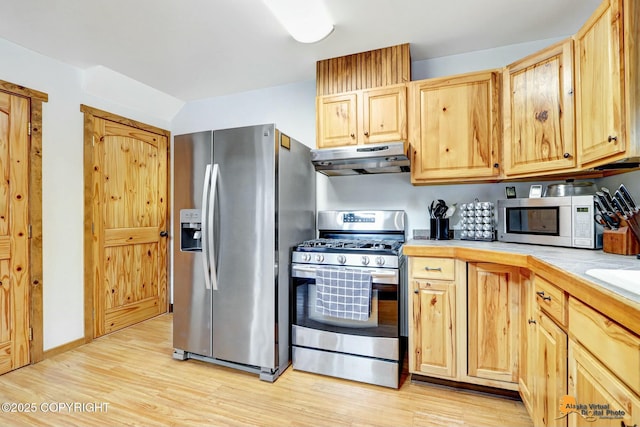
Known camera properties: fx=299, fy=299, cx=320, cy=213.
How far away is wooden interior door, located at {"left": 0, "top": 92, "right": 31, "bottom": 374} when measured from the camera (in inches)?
87.0

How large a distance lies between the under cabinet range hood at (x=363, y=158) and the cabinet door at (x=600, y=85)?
3.29 feet

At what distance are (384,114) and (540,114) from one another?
1.02m

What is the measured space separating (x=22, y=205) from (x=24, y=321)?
903 mm

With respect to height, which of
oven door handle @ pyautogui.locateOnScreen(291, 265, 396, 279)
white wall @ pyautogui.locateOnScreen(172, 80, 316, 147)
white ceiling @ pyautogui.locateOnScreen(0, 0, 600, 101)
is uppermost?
white ceiling @ pyautogui.locateOnScreen(0, 0, 600, 101)

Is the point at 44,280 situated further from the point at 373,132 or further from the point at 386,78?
the point at 386,78

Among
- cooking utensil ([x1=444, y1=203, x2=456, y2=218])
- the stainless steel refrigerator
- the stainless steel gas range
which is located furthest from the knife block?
the stainless steel refrigerator

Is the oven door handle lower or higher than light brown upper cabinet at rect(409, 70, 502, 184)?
lower

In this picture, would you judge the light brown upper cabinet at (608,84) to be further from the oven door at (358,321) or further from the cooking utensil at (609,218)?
the oven door at (358,321)

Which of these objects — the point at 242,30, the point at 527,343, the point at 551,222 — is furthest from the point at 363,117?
the point at 527,343

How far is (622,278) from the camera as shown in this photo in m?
0.95

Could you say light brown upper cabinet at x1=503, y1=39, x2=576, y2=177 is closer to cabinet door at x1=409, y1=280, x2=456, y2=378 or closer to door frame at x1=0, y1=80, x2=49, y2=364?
cabinet door at x1=409, y1=280, x2=456, y2=378

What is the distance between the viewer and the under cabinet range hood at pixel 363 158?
2125 mm

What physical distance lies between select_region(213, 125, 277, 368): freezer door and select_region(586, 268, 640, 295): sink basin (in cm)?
168

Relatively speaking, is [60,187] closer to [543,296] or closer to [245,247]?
[245,247]
